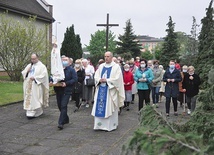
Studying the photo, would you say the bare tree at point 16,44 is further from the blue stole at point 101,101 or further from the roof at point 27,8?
the blue stole at point 101,101

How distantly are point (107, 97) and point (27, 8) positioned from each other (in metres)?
23.6

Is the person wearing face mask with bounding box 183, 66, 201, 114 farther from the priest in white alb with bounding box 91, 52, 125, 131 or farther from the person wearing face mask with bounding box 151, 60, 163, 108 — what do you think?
the priest in white alb with bounding box 91, 52, 125, 131

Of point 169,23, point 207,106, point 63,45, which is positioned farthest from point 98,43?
point 207,106

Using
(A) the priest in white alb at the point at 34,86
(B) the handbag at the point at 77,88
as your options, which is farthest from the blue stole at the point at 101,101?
(B) the handbag at the point at 77,88

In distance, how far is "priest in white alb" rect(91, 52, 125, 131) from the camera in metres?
7.63

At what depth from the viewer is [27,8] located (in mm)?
28766

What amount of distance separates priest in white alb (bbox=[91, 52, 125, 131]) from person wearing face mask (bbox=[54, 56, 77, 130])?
2.40ft

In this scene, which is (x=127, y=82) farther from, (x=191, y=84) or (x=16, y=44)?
(x=16, y=44)

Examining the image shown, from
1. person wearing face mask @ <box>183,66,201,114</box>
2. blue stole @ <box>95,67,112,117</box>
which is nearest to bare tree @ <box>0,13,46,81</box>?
person wearing face mask @ <box>183,66,201,114</box>

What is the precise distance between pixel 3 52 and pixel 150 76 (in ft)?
38.9

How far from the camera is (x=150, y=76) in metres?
9.90

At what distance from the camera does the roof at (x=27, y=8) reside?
25350mm

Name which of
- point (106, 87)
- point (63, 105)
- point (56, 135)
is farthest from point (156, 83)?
point (56, 135)

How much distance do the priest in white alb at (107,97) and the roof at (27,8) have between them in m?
19.4
